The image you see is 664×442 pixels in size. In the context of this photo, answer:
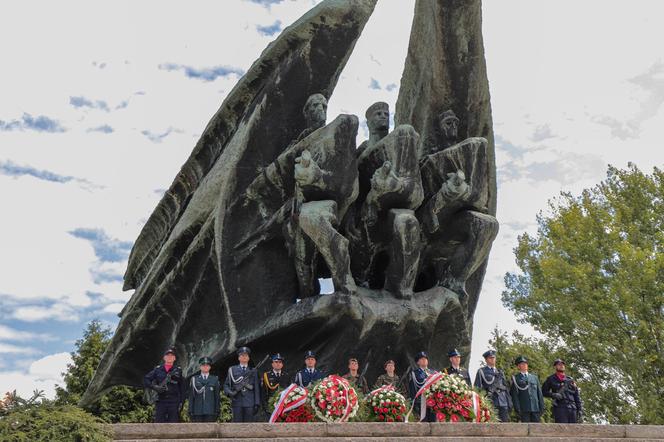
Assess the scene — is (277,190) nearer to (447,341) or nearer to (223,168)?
(223,168)

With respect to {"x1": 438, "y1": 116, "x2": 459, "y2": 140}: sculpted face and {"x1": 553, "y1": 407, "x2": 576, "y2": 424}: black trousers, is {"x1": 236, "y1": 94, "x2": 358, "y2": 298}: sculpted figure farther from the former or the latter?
{"x1": 553, "y1": 407, "x2": 576, "y2": 424}: black trousers

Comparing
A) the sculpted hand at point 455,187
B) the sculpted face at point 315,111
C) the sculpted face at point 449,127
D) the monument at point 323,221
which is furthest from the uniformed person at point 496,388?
the sculpted face at point 315,111

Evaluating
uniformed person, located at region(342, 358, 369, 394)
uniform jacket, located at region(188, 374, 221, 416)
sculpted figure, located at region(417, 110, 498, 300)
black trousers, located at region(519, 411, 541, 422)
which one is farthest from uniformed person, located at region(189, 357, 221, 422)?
black trousers, located at region(519, 411, 541, 422)

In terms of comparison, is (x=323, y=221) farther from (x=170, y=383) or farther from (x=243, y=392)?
(x=170, y=383)

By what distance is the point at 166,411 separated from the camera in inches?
348

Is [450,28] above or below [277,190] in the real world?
above

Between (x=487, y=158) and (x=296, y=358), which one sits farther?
(x=487, y=158)

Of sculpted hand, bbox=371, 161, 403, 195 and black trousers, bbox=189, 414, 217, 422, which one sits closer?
black trousers, bbox=189, 414, 217, 422

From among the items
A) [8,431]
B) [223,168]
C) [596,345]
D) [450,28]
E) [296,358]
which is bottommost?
[8,431]

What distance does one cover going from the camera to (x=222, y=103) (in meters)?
11.3

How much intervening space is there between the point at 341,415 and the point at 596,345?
14635 mm

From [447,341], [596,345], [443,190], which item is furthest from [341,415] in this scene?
[596,345]

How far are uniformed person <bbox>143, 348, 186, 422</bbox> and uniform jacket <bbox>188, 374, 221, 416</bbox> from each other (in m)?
0.37

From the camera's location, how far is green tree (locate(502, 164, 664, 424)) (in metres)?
19.4
